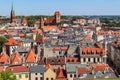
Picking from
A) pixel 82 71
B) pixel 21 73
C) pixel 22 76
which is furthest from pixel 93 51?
pixel 21 73

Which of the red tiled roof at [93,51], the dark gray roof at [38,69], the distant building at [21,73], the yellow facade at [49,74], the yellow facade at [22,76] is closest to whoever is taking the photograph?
the yellow facade at [49,74]

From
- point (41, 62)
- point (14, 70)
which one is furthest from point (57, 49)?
point (14, 70)

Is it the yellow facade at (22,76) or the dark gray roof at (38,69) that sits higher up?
the dark gray roof at (38,69)

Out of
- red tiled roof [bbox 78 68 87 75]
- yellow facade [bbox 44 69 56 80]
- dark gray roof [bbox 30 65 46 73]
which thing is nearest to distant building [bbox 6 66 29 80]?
dark gray roof [bbox 30 65 46 73]

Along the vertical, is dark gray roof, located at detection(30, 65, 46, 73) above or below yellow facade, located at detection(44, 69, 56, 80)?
above

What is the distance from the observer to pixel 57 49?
84.4 m

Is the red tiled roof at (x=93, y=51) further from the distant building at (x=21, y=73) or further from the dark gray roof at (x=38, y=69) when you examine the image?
the distant building at (x=21, y=73)

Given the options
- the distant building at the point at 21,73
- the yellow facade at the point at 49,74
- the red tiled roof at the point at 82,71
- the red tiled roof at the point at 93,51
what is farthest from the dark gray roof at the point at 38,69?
the red tiled roof at the point at 93,51

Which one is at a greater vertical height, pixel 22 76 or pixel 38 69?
pixel 38 69

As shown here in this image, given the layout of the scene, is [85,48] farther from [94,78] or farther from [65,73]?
[94,78]

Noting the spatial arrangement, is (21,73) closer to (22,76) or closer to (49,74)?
(22,76)

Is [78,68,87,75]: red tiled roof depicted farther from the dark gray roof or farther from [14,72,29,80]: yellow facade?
[14,72,29,80]: yellow facade

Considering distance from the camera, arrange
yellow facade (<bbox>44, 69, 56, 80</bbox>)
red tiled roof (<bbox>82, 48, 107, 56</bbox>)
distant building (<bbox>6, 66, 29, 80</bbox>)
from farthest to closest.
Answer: red tiled roof (<bbox>82, 48, 107, 56</bbox>), distant building (<bbox>6, 66, 29, 80</bbox>), yellow facade (<bbox>44, 69, 56, 80</bbox>)

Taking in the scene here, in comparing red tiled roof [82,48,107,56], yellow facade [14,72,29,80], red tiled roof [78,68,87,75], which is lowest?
yellow facade [14,72,29,80]
